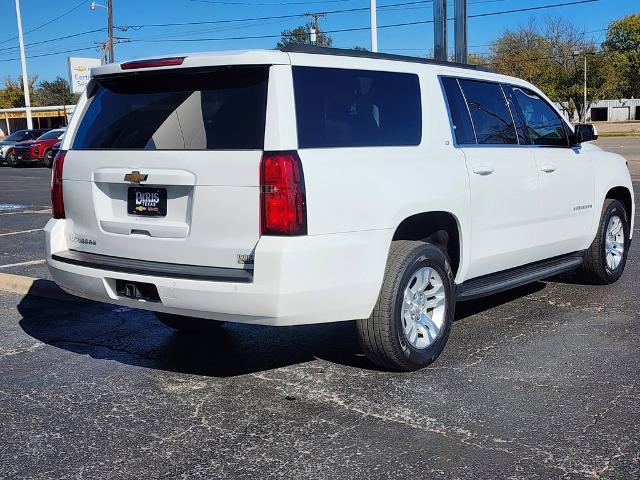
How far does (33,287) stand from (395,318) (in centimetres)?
435

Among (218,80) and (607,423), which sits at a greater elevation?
(218,80)

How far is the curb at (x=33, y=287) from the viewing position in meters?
7.17

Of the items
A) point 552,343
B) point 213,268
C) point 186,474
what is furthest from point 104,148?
point 552,343

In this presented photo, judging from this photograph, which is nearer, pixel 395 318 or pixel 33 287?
pixel 395 318

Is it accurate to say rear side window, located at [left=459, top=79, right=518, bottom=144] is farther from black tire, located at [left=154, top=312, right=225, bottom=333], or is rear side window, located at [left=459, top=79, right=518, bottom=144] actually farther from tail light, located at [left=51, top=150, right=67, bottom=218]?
tail light, located at [left=51, top=150, right=67, bottom=218]

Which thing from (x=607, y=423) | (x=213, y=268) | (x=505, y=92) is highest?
(x=505, y=92)

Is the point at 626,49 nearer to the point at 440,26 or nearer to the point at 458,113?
the point at 440,26

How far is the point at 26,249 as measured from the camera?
10086 mm

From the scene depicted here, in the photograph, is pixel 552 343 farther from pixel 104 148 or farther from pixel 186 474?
pixel 104 148

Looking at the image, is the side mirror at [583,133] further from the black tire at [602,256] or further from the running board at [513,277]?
the running board at [513,277]

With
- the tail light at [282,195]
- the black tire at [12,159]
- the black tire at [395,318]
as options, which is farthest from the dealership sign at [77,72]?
the tail light at [282,195]

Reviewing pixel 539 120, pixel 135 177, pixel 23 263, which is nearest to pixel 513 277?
pixel 539 120

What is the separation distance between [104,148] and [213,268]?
1.18 m

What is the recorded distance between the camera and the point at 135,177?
448 centimetres
